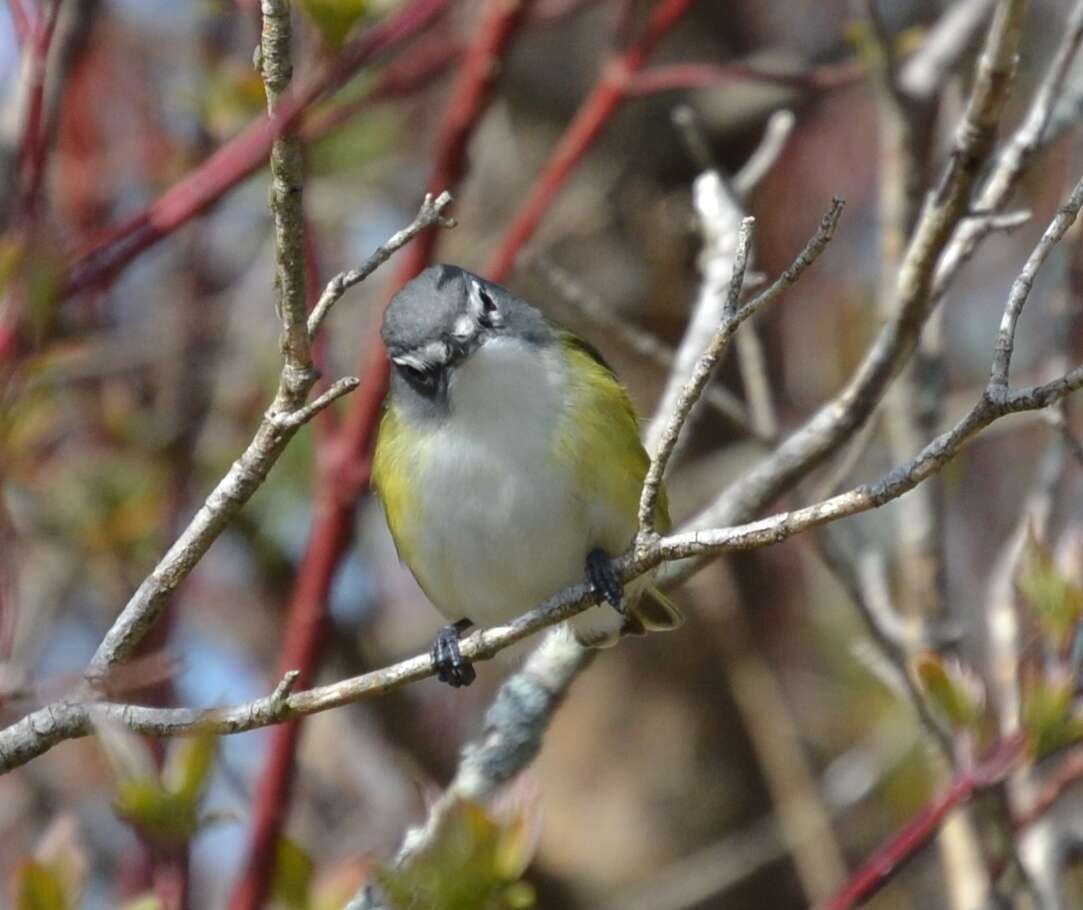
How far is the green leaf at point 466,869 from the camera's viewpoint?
212cm

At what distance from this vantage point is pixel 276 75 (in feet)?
6.98

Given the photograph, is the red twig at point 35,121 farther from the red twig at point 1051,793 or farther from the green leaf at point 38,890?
the red twig at point 1051,793

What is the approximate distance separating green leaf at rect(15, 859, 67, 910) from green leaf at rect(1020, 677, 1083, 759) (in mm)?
1712

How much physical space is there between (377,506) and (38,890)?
3.39m

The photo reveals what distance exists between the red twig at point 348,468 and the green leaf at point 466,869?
151cm

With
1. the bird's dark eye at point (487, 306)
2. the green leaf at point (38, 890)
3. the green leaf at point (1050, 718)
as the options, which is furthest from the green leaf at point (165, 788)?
the green leaf at point (1050, 718)

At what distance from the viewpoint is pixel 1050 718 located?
9.77 ft

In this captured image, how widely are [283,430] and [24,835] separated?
14.2 ft

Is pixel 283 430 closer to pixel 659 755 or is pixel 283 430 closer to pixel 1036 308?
pixel 659 755

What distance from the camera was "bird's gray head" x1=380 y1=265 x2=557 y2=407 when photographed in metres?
3.23

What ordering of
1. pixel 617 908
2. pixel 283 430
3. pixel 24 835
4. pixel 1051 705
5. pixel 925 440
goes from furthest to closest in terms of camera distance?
pixel 24 835, pixel 617 908, pixel 925 440, pixel 1051 705, pixel 283 430

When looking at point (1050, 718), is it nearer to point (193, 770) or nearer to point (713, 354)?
point (713, 354)

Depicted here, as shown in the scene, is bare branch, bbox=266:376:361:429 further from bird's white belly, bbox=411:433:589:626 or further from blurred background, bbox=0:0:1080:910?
blurred background, bbox=0:0:1080:910

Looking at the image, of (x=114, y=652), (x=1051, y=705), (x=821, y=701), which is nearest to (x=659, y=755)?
(x=821, y=701)
